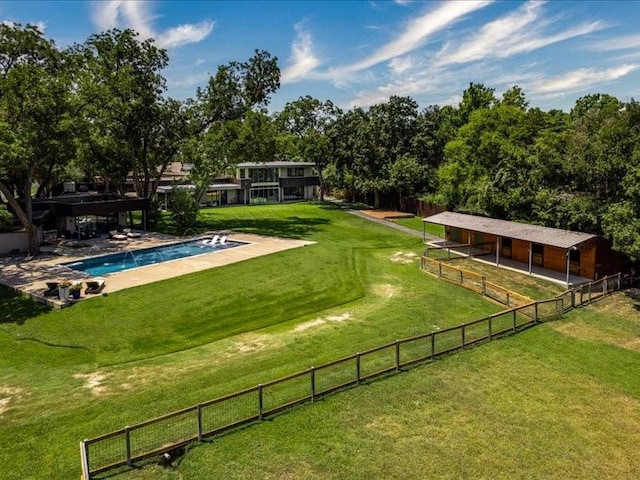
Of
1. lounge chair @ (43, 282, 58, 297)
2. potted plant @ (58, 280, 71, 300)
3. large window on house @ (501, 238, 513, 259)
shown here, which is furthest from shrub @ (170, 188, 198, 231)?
large window on house @ (501, 238, 513, 259)

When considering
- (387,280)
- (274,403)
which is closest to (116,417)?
(274,403)

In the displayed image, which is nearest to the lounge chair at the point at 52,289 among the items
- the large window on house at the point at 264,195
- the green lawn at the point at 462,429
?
the green lawn at the point at 462,429

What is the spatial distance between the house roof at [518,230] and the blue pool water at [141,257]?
15.6 metres

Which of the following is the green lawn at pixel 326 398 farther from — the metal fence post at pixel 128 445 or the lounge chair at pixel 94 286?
the lounge chair at pixel 94 286

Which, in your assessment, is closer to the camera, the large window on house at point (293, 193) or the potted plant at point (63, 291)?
the potted plant at point (63, 291)

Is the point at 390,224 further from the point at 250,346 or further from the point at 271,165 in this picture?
the point at 250,346

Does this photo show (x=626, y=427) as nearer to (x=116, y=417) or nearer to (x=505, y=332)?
(x=505, y=332)

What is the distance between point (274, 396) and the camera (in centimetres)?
1309

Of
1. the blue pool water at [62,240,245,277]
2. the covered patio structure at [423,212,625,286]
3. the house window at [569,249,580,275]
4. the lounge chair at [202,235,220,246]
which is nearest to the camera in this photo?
the covered patio structure at [423,212,625,286]

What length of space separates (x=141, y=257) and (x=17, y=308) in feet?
33.1

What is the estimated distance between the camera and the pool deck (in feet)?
79.0

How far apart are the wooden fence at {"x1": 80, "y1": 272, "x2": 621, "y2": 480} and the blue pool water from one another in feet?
55.4

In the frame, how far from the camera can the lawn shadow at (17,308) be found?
20.0 m

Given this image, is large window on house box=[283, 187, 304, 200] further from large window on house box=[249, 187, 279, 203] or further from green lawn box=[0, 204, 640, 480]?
green lawn box=[0, 204, 640, 480]
